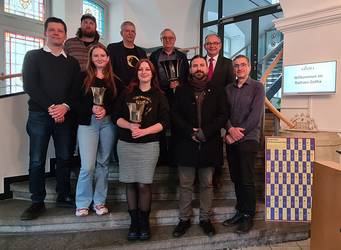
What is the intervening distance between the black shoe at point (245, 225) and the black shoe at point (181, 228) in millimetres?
396

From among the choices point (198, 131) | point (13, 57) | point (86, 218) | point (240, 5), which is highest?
point (240, 5)

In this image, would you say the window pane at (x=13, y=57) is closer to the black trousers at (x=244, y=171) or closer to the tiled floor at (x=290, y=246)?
the black trousers at (x=244, y=171)

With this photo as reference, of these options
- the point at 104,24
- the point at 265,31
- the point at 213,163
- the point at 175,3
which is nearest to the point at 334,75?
the point at 213,163

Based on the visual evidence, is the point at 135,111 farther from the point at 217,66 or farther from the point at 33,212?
the point at 33,212

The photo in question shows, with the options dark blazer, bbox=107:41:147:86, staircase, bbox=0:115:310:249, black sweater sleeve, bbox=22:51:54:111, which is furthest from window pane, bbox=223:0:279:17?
black sweater sleeve, bbox=22:51:54:111

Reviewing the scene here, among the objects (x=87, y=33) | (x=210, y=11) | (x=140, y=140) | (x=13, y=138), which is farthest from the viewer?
(x=210, y=11)

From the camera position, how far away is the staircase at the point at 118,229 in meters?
2.27

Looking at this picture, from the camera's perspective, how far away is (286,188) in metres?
2.71

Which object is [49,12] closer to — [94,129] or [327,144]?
[94,129]

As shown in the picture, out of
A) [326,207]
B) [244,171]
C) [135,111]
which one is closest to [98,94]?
[135,111]

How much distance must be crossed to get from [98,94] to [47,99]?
0.47 metres

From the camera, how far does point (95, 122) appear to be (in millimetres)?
2361

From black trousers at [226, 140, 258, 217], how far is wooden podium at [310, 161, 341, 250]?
517mm

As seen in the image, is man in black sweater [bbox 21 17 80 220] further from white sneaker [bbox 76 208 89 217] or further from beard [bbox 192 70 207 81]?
beard [bbox 192 70 207 81]
